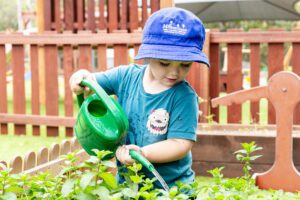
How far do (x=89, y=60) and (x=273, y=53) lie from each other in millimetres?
1806

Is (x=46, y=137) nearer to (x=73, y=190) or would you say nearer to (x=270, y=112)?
(x=270, y=112)

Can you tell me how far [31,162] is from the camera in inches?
111

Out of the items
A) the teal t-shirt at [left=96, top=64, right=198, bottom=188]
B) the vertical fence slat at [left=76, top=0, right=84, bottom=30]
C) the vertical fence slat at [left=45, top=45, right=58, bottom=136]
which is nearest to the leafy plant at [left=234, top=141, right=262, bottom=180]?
the teal t-shirt at [left=96, top=64, right=198, bottom=188]

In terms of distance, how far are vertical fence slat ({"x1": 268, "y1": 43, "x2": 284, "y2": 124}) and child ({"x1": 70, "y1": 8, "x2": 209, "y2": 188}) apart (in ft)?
10.6

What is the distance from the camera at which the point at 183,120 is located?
2002 millimetres

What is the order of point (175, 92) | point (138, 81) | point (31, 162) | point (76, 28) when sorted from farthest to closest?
point (76, 28) → point (31, 162) → point (138, 81) → point (175, 92)

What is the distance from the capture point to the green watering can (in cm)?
185

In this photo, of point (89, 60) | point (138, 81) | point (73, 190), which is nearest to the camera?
point (73, 190)

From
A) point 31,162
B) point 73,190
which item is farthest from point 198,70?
point 73,190

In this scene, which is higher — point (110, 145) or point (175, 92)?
point (175, 92)

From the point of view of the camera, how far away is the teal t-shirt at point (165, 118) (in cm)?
201

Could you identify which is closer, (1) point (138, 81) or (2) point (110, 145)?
(2) point (110, 145)

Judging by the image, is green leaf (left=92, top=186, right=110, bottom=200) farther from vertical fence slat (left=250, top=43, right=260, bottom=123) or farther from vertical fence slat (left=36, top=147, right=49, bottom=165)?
vertical fence slat (left=250, top=43, right=260, bottom=123)

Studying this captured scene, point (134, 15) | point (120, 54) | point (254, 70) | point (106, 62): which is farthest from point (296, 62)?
point (134, 15)
